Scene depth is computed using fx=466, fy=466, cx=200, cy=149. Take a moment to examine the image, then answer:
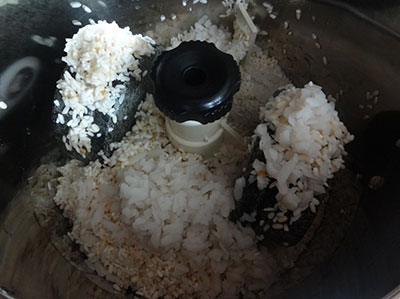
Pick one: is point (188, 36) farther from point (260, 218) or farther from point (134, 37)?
point (260, 218)

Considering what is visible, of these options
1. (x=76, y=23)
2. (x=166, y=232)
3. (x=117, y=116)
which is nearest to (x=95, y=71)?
(x=117, y=116)

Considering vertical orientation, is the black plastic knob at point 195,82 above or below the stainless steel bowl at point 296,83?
above

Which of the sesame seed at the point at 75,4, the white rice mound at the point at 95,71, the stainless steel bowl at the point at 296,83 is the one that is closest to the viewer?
the stainless steel bowl at the point at 296,83

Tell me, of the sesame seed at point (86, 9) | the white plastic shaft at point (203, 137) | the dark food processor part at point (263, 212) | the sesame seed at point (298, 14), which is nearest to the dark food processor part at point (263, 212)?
the dark food processor part at point (263, 212)

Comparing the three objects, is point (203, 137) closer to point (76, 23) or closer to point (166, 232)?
point (166, 232)

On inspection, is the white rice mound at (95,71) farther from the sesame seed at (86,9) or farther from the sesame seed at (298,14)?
the sesame seed at (298,14)

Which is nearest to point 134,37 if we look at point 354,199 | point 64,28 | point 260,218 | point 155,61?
point 155,61
